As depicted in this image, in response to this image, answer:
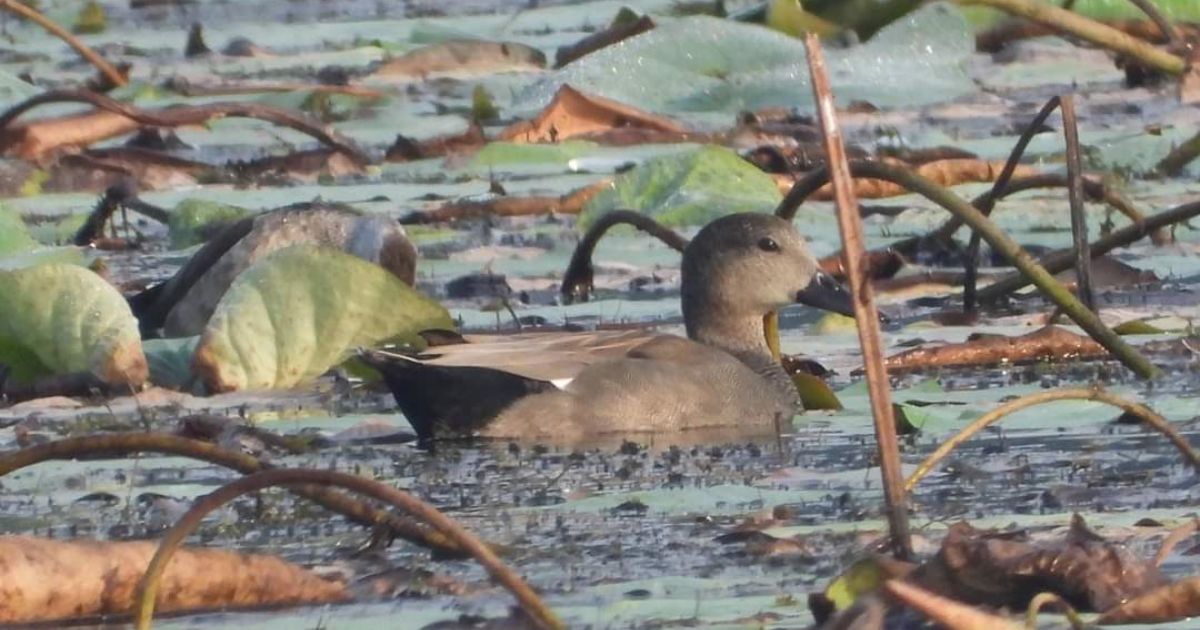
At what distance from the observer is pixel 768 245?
6.77 m

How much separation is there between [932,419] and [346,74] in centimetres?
642

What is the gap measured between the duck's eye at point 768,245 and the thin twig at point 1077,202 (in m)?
1.16

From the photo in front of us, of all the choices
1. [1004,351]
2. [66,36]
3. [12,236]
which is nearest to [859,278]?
[1004,351]

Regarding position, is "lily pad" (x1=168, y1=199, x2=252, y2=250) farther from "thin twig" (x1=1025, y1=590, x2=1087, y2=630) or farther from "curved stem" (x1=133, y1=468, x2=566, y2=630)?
"thin twig" (x1=1025, y1=590, x2=1087, y2=630)

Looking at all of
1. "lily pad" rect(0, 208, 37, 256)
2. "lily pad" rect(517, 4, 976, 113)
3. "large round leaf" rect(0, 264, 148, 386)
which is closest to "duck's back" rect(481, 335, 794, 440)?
"large round leaf" rect(0, 264, 148, 386)

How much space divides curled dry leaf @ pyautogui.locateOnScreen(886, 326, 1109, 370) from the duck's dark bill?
2.54ft

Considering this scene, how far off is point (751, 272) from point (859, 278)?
10.8 feet

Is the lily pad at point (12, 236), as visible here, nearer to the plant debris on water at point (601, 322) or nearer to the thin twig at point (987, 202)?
the plant debris on water at point (601, 322)

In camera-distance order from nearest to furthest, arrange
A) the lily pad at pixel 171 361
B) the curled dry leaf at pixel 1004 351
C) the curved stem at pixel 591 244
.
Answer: the curled dry leaf at pixel 1004 351 < the lily pad at pixel 171 361 < the curved stem at pixel 591 244

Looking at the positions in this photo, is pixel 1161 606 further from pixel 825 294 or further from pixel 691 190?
pixel 691 190

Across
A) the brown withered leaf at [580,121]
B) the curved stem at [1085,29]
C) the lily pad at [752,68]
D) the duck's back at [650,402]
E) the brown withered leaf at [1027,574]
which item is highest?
the curved stem at [1085,29]

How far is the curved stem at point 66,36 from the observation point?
27.2 feet

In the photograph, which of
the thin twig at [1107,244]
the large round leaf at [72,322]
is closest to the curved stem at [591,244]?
the thin twig at [1107,244]

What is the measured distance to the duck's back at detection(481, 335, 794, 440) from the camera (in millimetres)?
5938
